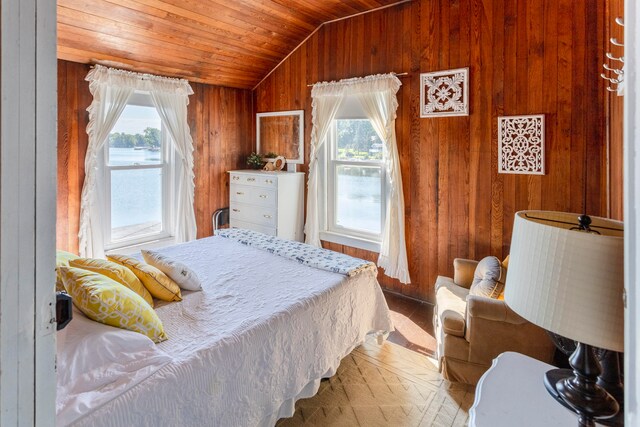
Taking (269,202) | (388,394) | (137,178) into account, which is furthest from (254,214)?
(388,394)

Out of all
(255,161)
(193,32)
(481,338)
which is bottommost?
(481,338)

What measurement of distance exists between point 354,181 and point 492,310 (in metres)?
2.33

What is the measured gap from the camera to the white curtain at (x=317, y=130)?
13.5 ft

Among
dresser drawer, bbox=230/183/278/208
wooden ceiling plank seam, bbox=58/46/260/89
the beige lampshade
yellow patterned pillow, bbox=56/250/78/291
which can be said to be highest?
wooden ceiling plank seam, bbox=58/46/260/89

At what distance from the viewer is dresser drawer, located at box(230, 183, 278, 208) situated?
4.31 metres

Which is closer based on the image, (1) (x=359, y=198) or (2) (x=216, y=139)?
(1) (x=359, y=198)

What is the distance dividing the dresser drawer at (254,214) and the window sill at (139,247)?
823 millimetres

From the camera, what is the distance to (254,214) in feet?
14.8

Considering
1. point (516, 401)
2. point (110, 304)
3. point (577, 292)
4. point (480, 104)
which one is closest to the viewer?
point (577, 292)

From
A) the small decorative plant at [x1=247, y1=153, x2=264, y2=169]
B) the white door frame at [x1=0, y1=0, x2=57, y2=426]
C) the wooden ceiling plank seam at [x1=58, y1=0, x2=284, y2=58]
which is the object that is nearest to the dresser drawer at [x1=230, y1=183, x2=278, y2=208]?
the small decorative plant at [x1=247, y1=153, x2=264, y2=169]

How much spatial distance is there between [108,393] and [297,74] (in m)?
3.99

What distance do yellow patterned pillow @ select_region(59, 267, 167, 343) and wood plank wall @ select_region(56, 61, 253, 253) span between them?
221 centimetres

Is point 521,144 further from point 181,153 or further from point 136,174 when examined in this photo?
point 136,174

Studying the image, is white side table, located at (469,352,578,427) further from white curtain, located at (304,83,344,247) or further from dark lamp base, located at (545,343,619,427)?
white curtain, located at (304,83,344,247)
